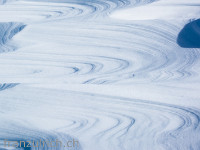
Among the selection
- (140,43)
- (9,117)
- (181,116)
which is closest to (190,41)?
(140,43)

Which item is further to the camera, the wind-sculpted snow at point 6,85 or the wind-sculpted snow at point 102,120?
the wind-sculpted snow at point 6,85

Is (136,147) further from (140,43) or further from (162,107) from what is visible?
(140,43)

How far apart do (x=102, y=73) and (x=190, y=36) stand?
0.16 metres

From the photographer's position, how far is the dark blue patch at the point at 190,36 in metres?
0.49

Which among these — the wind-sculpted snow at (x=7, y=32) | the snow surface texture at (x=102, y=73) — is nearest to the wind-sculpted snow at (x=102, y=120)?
the snow surface texture at (x=102, y=73)

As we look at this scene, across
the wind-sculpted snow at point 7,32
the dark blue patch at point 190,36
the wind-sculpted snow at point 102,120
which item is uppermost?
the wind-sculpted snow at point 7,32

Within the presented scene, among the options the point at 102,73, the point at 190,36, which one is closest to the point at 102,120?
the point at 102,73

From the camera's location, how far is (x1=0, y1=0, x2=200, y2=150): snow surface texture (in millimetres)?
345

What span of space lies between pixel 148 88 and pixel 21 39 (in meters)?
0.25

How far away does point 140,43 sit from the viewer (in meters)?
0.50

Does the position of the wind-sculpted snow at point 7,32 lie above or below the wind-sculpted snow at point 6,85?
above

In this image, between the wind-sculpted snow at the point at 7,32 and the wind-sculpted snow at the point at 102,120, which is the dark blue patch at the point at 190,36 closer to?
the wind-sculpted snow at the point at 102,120

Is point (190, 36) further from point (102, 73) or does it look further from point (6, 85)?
point (6, 85)

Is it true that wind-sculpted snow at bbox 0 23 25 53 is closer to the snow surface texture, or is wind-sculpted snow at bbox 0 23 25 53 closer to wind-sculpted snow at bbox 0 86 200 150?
the snow surface texture
